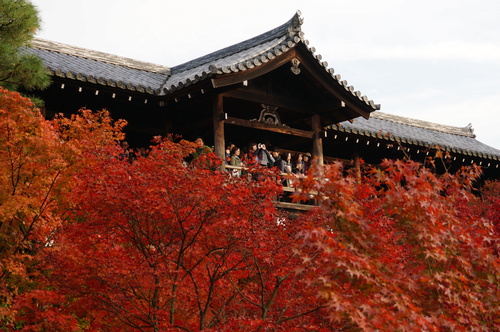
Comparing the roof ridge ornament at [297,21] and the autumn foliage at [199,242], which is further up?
the roof ridge ornament at [297,21]

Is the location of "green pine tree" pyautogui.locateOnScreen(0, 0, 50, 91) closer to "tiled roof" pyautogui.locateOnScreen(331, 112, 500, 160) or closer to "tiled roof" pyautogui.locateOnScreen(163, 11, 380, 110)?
"tiled roof" pyautogui.locateOnScreen(163, 11, 380, 110)

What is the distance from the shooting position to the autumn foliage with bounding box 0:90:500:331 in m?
7.12

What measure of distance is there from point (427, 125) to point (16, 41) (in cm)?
1984

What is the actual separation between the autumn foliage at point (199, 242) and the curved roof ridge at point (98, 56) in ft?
24.6

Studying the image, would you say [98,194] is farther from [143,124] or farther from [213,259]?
[143,124]

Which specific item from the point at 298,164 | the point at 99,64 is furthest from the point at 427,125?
the point at 99,64

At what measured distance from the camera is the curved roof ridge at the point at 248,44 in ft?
52.0

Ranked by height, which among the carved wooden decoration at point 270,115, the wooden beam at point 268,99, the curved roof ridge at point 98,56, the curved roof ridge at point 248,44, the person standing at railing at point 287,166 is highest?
the curved roof ridge at point 248,44

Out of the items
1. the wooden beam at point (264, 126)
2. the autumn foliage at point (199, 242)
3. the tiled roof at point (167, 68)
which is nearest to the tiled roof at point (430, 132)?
the wooden beam at point (264, 126)

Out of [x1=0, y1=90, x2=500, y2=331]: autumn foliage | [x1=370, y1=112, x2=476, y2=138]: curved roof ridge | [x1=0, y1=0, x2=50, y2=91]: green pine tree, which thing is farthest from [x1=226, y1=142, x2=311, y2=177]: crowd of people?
[x1=370, y1=112, x2=476, y2=138]: curved roof ridge

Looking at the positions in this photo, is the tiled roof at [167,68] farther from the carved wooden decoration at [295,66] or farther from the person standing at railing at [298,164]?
the person standing at railing at [298,164]

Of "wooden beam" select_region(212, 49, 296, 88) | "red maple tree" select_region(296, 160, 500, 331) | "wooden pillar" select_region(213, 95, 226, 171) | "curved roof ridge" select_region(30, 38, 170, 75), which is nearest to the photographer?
"red maple tree" select_region(296, 160, 500, 331)

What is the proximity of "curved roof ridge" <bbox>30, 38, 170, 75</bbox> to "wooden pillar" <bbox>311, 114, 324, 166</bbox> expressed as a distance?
5353 millimetres

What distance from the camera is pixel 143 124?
16109 millimetres
